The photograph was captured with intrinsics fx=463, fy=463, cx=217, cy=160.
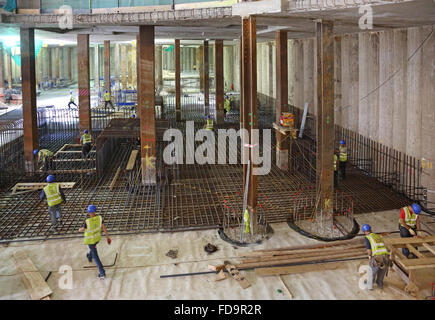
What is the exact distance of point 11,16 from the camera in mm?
15500

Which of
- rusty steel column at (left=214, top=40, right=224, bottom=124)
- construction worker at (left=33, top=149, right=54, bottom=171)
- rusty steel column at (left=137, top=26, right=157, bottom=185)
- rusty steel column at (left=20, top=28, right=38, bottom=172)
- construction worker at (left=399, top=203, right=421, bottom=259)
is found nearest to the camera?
construction worker at (left=399, top=203, right=421, bottom=259)

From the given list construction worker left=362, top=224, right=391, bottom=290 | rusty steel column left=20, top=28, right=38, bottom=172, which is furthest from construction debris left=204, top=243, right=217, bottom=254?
rusty steel column left=20, top=28, right=38, bottom=172

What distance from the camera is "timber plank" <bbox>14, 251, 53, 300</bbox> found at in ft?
30.7

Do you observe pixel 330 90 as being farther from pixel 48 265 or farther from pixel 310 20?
pixel 48 265

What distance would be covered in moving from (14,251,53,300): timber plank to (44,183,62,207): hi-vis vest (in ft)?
5.30

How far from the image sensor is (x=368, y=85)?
1806 centimetres

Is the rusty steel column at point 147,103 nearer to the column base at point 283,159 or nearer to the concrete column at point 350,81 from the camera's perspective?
the column base at point 283,159

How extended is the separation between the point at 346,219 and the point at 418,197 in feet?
10.1

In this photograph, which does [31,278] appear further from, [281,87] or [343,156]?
[281,87]

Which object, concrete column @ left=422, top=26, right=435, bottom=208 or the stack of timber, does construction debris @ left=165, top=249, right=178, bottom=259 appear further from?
concrete column @ left=422, top=26, right=435, bottom=208

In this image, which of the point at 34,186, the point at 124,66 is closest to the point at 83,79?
the point at 34,186

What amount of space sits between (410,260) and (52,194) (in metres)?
9.00

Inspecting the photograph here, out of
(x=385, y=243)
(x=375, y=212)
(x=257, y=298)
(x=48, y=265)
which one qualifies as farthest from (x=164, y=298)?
(x=375, y=212)

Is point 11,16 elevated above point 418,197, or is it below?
above
